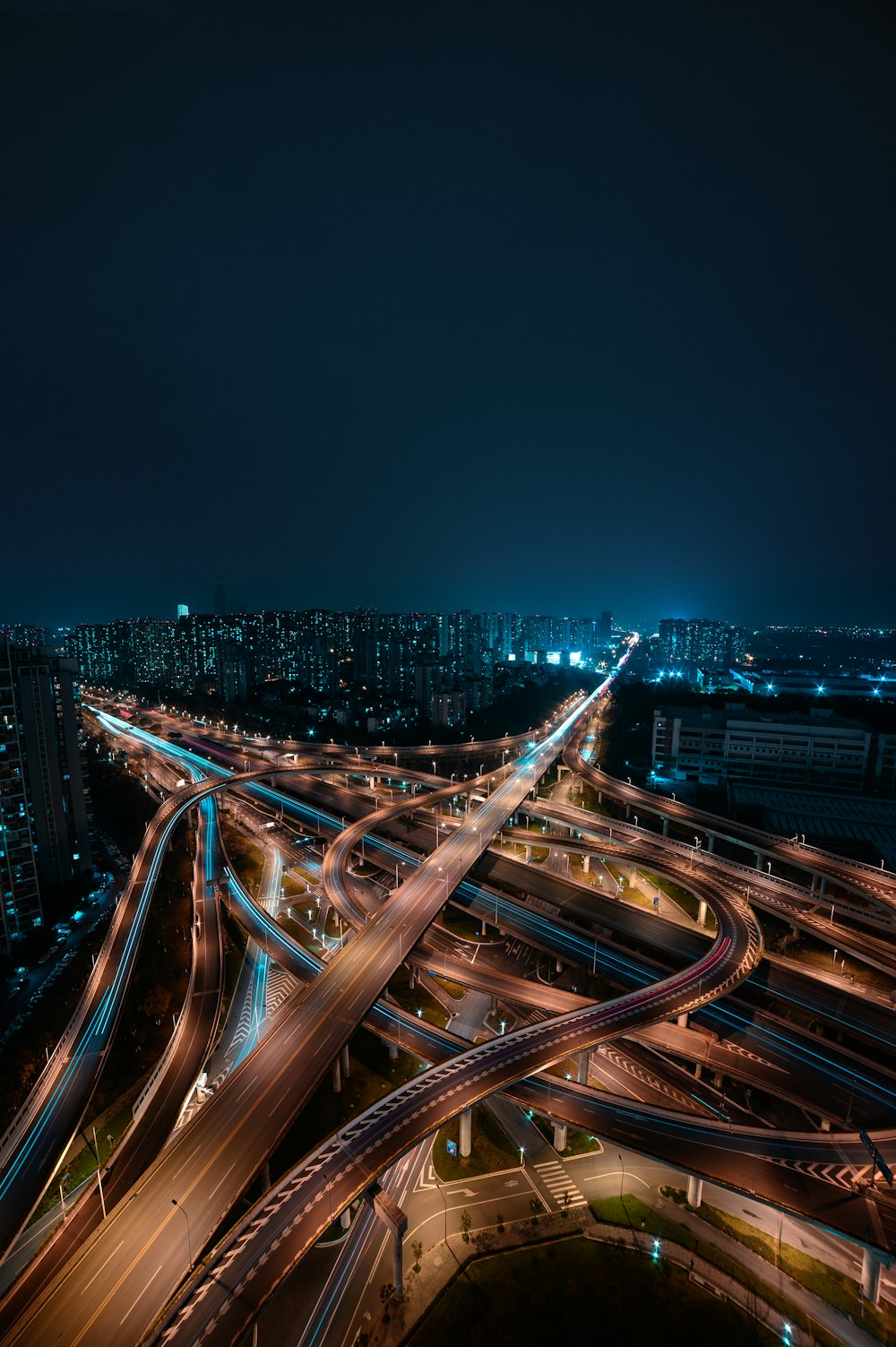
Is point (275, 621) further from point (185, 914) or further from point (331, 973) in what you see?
point (331, 973)

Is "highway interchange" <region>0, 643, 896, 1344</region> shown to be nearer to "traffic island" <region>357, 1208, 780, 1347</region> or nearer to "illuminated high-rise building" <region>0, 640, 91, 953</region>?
"traffic island" <region>357, 1208, 780, 1347</region>

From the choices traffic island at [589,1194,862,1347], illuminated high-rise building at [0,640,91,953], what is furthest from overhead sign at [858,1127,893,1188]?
illuminated high-rise building at [0,640,91,953]

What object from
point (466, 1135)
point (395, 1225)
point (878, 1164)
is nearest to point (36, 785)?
point (466, 1135)

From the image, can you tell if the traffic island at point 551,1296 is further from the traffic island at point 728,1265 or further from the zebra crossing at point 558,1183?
the zebra crossing at point 558,1183

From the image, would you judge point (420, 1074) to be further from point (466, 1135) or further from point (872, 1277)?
point (872, 1277)

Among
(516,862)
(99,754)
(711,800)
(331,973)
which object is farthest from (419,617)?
(331,973)

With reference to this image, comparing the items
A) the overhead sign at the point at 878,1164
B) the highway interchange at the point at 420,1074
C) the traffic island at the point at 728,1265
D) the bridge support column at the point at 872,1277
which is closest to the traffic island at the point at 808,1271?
the traffic island at the point at 728,1265
